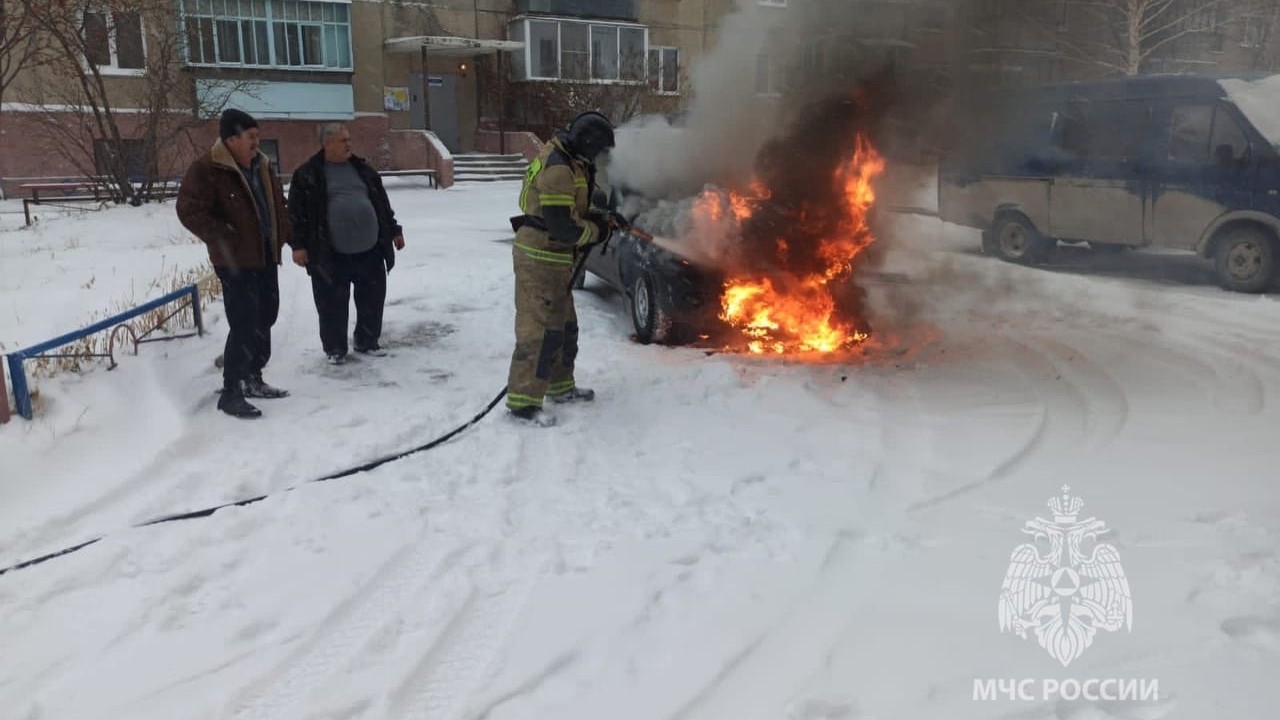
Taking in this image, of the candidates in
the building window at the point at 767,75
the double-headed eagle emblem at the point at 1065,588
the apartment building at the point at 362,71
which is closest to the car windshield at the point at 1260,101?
the building window at the point at 767,75

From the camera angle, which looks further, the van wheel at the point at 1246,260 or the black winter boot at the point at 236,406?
the van wheel at the point at 1246,260

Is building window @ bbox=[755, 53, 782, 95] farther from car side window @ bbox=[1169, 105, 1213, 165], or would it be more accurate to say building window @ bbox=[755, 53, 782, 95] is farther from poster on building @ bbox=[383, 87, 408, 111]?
poster on building @ bbox=[383, 87, 408, 111]

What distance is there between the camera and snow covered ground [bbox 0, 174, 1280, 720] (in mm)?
2973

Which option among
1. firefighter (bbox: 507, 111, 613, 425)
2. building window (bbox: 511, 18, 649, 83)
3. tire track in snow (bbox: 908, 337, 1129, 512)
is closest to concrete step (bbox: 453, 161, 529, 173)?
Answer: building window (bbox: 511, 18, 649, 83)

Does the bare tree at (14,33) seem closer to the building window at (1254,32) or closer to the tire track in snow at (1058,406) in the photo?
the tire track in snow at (1058,406)

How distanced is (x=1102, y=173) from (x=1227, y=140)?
4.55 ft

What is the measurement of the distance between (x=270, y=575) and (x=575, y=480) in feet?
5.21

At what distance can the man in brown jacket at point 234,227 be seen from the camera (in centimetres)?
546

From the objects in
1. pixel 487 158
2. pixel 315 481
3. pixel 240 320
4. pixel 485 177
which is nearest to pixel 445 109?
pixel 487 158

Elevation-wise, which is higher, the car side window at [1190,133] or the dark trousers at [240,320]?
the car side window at [1190,133]

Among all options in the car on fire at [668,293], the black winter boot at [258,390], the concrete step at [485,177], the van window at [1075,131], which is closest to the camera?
the black winter boot at [258,390]

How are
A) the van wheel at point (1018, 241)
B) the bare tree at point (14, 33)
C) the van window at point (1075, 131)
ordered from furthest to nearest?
the bare tree at point (14, 33), the van wheel at point (1018, 241), the van window at point (1075, 131)

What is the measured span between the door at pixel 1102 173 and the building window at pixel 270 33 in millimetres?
20865

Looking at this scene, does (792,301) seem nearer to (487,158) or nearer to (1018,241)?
(1018,241)
